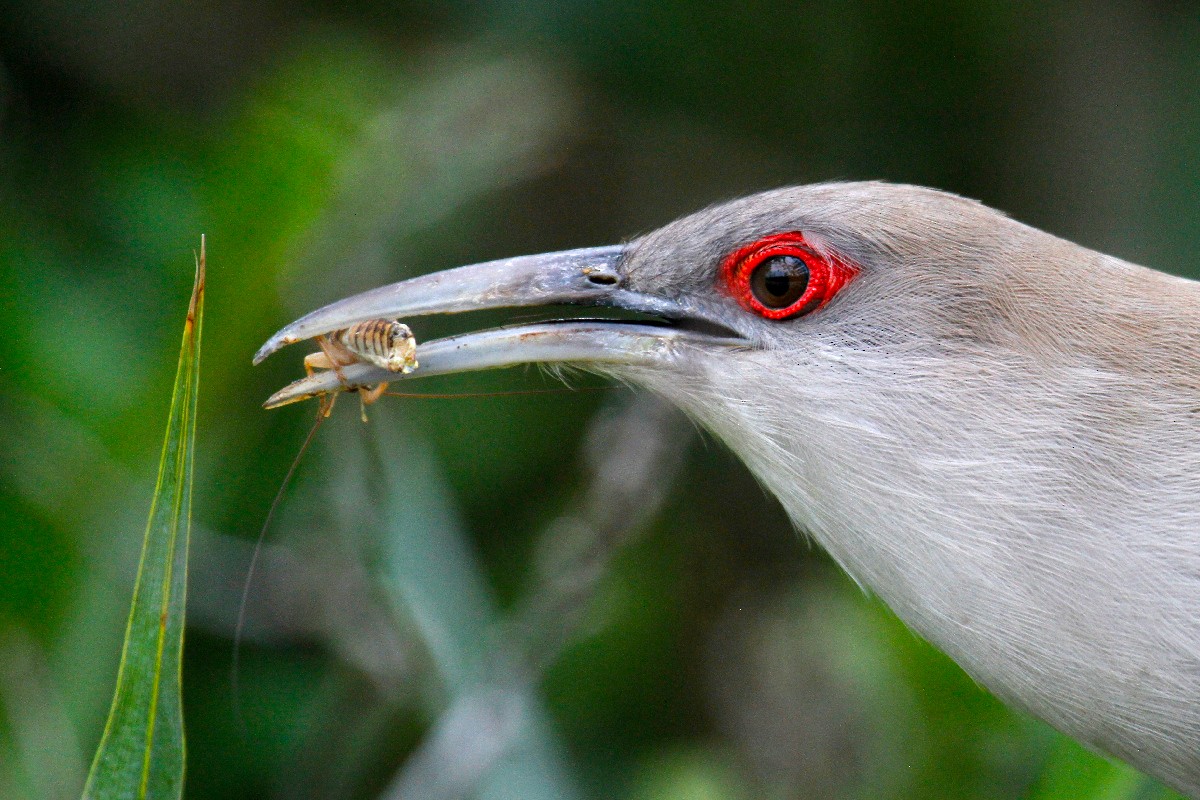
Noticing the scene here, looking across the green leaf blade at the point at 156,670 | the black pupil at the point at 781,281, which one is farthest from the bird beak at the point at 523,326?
the green leaf blade at the point at 156,670

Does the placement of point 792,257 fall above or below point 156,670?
above

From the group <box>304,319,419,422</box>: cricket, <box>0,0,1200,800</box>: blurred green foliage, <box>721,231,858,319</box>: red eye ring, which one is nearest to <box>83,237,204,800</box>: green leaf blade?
<box>304,319,419,422</box>: cricket

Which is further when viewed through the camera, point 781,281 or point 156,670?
point 781,281

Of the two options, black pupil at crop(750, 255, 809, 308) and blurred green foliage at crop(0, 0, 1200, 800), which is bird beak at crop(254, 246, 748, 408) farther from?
blurred green foliage at crop(0, 0, 1200, 800)

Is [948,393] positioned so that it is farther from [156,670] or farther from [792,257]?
[156,670]

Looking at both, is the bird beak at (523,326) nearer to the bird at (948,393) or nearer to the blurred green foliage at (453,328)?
the bird at (948,393)

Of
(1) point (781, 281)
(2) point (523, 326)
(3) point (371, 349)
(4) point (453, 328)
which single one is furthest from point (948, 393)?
(4) point (453, 328)
